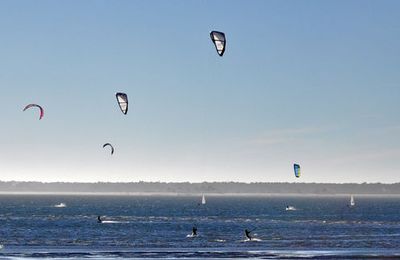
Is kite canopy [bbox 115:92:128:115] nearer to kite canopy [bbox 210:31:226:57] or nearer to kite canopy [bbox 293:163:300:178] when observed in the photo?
kite canopy [bbox 210:31:226:57]

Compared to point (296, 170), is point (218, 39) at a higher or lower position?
higher

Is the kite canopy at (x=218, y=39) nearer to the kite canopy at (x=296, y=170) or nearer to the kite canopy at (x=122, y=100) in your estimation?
the kite canopy at (x=122, y=100)

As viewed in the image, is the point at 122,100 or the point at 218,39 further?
the point at 122,100

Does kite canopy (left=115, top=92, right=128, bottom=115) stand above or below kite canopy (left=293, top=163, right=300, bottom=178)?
above

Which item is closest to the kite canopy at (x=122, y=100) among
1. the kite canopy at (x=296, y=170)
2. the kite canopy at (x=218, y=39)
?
the kite canopy at (x=218, y=39)

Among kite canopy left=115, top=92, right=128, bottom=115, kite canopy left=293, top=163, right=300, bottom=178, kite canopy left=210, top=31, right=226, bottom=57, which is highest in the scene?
kite canopy left=210, top=31, right=226, bottom=57

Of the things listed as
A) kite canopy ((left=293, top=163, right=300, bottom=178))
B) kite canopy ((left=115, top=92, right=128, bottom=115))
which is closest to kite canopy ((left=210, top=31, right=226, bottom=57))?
kite canopy ((left=115, top=92, right=128, bottom=115))

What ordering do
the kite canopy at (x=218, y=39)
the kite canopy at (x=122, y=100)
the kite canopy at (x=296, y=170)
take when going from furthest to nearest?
1. the kite canopy at (x=296, y=170)
2. the kite canopy at (x=122, y=100)
3. the kite canopy at (x=218, y=39)

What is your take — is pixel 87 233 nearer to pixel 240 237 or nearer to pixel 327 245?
pixel 240 237

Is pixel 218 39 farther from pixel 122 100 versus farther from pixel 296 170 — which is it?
pixel 296 170

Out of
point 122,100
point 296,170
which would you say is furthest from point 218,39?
point 296,170

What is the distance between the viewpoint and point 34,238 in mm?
86750

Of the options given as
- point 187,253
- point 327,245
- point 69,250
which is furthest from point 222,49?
point 327,245

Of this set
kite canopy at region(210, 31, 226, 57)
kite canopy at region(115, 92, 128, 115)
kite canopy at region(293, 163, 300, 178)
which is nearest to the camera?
kite canopy at region(210, 31, 226, 57)
